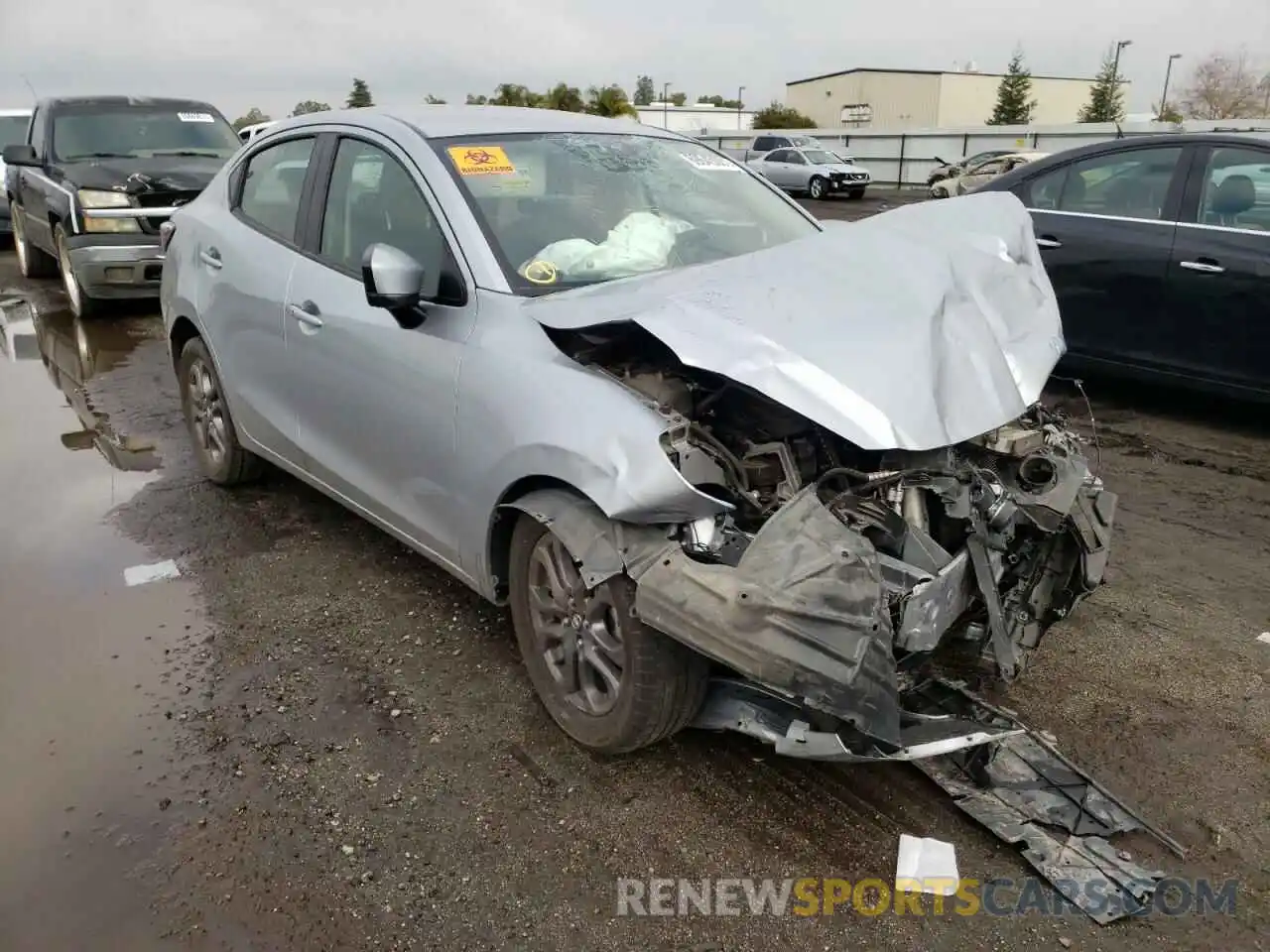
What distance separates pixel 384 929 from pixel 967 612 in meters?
1.75

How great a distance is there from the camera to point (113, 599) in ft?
13.5

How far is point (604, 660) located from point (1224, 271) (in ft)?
15.1

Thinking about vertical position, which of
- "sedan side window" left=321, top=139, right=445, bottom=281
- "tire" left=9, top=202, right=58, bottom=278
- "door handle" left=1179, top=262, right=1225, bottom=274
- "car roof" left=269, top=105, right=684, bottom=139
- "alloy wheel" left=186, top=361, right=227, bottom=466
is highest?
"car roof" left=269, top=105, right=684, bottom=139

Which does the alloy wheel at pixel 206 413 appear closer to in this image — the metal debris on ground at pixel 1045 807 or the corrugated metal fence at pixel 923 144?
the metal debris on ground at pixel 1045 807

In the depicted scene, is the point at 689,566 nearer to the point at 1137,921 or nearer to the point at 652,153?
the point at 1137,921

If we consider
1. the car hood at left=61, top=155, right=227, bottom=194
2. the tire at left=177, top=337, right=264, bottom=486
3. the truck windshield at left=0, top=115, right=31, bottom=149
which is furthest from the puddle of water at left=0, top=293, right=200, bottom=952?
the truck windshield at left=0, top=115, right=31, bottom=149

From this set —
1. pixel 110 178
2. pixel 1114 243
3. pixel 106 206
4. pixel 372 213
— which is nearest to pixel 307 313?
pixel 372 213

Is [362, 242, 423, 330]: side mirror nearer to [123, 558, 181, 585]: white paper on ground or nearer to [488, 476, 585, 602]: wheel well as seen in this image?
[488, 476, 585, 602]: wheel well

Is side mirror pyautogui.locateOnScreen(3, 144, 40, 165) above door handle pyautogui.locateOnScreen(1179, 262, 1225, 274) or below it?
above

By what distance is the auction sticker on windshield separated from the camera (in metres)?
4.29

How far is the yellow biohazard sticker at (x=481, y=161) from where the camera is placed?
11.8 feet

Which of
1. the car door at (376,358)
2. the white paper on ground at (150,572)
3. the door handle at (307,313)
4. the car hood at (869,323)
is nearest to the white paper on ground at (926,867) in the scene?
the car hood at (869,323)

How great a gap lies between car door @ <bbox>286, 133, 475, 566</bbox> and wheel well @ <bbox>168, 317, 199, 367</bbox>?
4.48ft

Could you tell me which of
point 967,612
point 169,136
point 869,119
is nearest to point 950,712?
point 967,612
